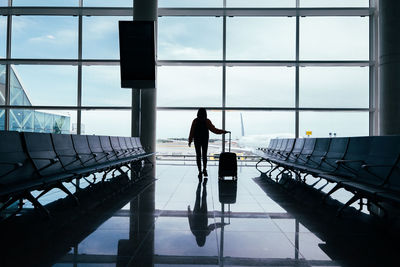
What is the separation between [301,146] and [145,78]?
12.1ft

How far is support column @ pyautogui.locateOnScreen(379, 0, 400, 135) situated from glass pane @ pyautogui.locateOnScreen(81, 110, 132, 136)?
7.32m

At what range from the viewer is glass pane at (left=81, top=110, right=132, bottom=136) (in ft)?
29.1

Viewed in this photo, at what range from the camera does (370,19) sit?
8805mm

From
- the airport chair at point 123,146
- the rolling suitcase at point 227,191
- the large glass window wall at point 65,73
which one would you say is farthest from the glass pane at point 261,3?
the rolling suitcase at point 227,191

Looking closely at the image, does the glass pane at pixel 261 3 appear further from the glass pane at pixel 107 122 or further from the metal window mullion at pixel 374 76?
the glass pane at pixel 107 122

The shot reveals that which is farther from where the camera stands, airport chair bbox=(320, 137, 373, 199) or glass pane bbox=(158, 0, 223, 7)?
glass pane bbox=(158, 0, 223, 7)

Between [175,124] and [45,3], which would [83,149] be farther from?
[45,3]

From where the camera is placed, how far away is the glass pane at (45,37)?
893cm

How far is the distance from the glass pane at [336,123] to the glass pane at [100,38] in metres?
6.26

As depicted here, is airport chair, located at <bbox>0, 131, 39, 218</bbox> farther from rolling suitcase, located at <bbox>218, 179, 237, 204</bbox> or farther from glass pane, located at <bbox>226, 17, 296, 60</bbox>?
glass pane, located at <bbox>226, 17, 296, 60</bbox>

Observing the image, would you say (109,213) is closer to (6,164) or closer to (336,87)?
(6,164)

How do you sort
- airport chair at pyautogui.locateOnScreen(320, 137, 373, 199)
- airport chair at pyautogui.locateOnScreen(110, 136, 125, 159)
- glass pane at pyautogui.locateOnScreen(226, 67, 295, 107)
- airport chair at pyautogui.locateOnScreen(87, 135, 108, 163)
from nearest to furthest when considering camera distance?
airport chair at pyautogui.locateOnScreen(320, 137, 373, 199) < airport chair at pyautogui.locateOnScreen(87, 135, 108, 163) < airport chair at pyautogui.locateOnScreen(110, 136, 125, 159) < glass pane at pyautogui.locateOnScreen(226, 67, 295, 107)

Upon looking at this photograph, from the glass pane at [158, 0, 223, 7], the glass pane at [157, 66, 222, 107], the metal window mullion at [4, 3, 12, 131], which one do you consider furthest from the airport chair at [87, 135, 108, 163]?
the metal window mullion at [4, 3, 12, 131]

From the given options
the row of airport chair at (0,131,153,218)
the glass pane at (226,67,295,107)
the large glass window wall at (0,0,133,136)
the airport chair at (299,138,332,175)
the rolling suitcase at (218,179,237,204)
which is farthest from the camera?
the large glass window wall at (0,0,133,136)
